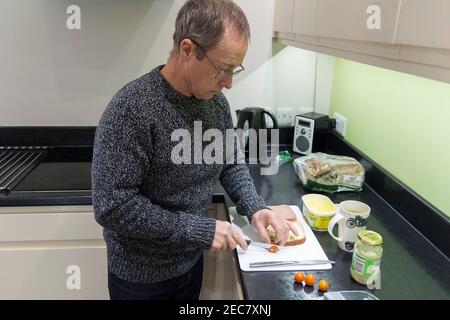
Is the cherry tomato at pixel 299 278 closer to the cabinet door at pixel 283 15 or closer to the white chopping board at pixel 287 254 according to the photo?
the white chopping board at pixel 287 254

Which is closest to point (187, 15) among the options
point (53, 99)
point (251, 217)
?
point (251, 217)

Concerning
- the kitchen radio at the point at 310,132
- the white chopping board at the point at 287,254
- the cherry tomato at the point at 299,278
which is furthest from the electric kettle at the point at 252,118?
the cherry tomato at the point at 299,278

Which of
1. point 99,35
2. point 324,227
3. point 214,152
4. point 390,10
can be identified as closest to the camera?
point 390,10

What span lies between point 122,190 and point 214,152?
29cm

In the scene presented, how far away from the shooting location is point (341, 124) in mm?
1704

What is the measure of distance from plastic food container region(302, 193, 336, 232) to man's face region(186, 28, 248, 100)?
50cm

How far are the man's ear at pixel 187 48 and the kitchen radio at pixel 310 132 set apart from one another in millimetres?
981

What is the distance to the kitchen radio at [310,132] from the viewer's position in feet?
5.52

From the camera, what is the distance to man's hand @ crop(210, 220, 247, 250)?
36.5 inches

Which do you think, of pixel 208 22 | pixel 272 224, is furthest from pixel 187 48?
pixel 272 224

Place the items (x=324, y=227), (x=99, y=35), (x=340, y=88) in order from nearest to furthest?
(x=324, y=227)
(x=99, y=35)
(x=340, y=88)

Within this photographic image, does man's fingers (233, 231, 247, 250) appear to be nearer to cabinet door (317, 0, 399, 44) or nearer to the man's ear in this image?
the man's ear
